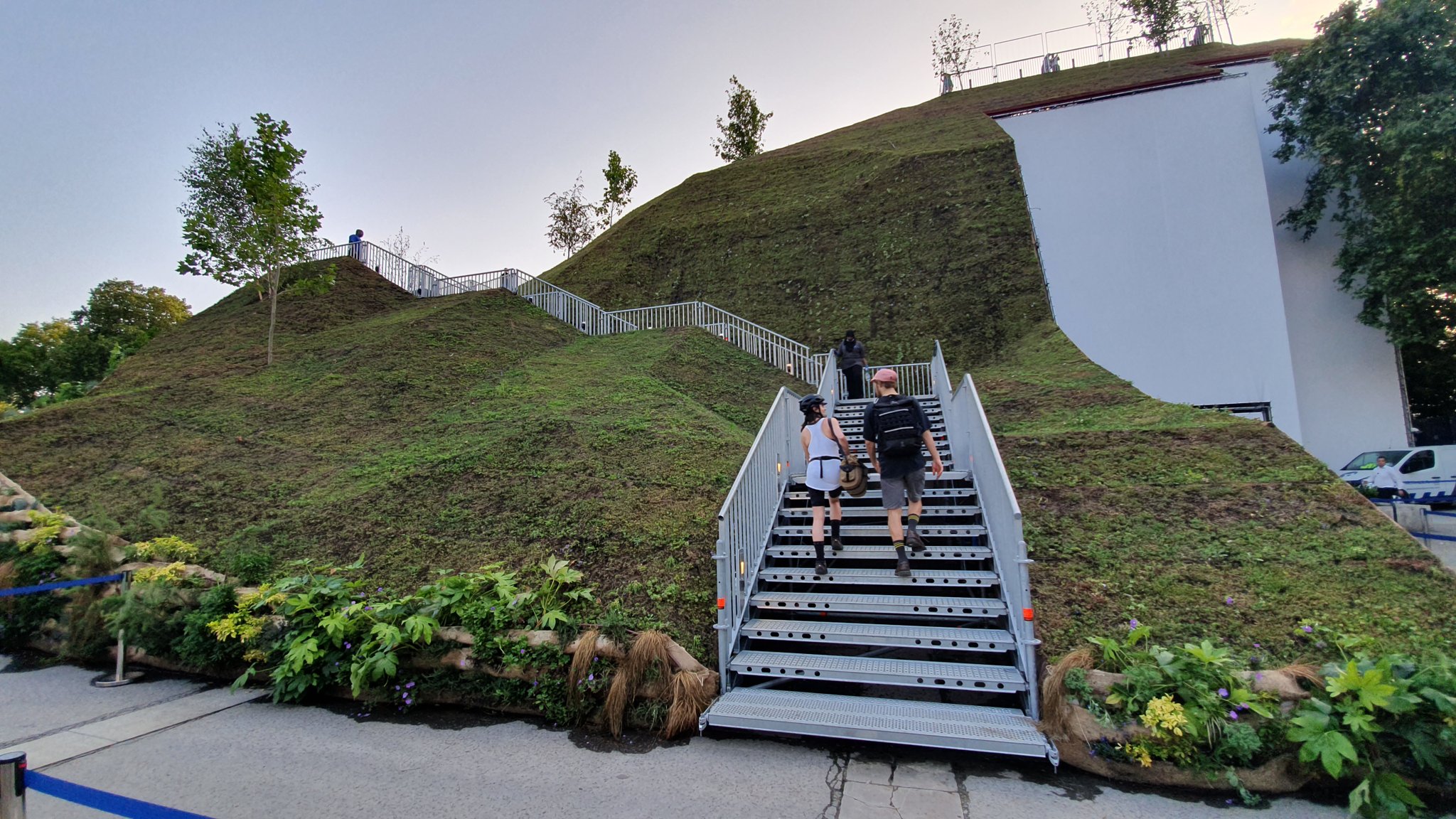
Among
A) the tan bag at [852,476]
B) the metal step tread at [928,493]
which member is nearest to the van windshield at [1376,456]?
the metal step tread at [928,493]

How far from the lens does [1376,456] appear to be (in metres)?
14.2

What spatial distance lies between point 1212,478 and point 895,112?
35.1 metres

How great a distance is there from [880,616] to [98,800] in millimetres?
4330

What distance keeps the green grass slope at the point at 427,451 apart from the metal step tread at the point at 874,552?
0.73m

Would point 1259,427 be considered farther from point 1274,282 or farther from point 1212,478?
point 1274,282

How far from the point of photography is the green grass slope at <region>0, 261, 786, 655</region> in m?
6.14

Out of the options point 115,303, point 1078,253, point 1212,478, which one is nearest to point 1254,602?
point 1212,478

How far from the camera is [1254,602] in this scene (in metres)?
4.57

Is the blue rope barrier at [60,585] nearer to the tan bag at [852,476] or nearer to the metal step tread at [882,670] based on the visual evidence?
the metal step tread at [882,670]

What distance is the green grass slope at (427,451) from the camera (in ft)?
20.2

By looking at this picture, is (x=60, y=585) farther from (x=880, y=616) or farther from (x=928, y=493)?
(x=928, y=493)

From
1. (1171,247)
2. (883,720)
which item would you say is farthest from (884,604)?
(1171,247)

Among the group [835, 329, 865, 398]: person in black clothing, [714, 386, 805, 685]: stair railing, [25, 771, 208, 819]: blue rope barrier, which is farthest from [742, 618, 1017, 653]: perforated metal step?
[835, 329, 865, 398]: person in black clothing

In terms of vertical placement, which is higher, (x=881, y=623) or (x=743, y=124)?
(x=743, y=124)
